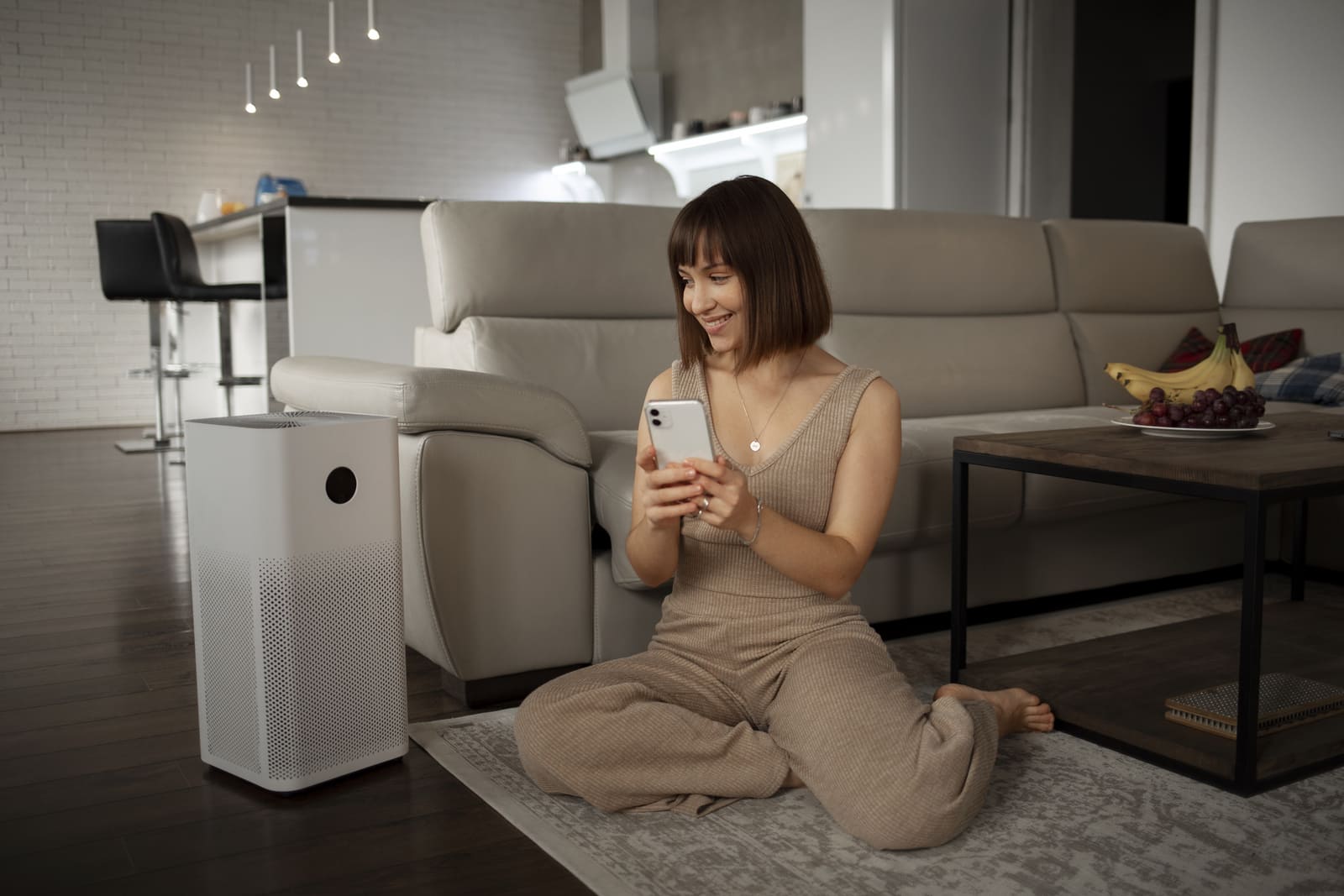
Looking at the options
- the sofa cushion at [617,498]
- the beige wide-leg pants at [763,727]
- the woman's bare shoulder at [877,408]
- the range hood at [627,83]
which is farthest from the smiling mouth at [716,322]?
the range hood at [627,83]

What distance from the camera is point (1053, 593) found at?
2666 mm

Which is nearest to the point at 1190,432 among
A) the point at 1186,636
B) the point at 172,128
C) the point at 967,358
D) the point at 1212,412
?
the point at 1212,412

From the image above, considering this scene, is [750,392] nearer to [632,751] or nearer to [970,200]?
[632,751]

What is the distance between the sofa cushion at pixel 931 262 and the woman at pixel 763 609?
1.35m

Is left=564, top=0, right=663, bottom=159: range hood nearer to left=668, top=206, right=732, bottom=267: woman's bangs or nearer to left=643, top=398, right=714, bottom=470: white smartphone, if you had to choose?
left=668, top=206, right=732, bottom=267: woman's bangs

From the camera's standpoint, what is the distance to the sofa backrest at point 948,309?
9.77 ft

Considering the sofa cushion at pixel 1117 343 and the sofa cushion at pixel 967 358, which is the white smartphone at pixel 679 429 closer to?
the sofa cushion at pixel 967 358

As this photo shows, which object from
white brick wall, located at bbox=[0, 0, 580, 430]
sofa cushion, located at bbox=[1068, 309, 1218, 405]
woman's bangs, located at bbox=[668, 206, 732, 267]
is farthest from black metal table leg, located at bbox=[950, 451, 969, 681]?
white brick wall, located at bbox=[0, 0, 580, 430]

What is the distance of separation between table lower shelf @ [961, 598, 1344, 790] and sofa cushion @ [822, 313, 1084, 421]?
82cm

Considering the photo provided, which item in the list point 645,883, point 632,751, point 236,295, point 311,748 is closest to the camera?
point 645,883

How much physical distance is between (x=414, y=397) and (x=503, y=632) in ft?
1.43

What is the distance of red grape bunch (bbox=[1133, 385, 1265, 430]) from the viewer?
2.02 m

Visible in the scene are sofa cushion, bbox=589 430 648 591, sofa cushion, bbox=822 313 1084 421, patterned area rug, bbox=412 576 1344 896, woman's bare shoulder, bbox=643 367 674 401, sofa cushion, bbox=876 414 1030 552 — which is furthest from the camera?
sofa cushion, bbox=822 313 1084 421

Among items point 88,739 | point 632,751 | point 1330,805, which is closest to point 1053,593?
point 1330,805
